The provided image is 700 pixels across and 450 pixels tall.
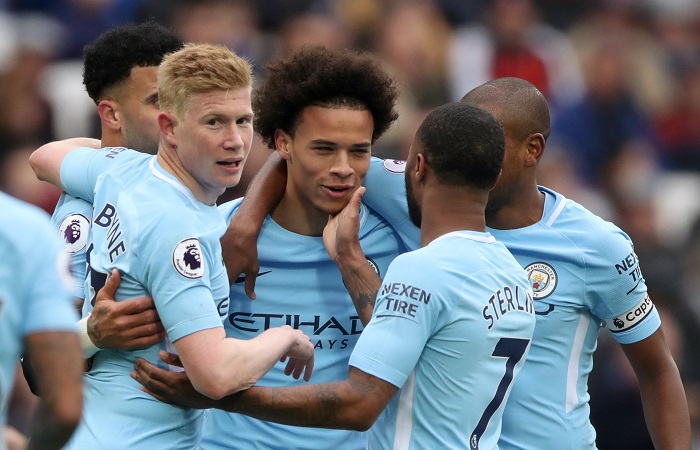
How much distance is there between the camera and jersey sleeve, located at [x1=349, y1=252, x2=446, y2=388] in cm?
414

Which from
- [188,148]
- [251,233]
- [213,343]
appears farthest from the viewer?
[251,233]

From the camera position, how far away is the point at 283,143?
511 centimetres

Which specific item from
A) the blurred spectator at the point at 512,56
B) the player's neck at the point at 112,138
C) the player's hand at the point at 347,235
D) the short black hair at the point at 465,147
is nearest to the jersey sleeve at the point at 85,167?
the player's neck at the point at 112,138

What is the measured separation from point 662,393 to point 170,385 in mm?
2210

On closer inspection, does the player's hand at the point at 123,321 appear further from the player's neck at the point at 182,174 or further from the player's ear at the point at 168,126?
the player's ear at the point at 168,126

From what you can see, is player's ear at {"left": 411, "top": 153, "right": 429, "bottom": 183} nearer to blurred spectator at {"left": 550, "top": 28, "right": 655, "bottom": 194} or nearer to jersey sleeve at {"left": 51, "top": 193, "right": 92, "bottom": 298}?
jersey sleeve at {"left": 51, "top": 193, "right": 92, "bottom": 298}

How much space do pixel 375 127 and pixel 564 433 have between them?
5.09ft

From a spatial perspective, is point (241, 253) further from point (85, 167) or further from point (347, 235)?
point (85, 167)

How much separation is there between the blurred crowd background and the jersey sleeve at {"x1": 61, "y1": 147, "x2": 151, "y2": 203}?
4.47 meters

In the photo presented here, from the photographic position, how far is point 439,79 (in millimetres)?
12000

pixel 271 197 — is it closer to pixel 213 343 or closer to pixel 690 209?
pixel 213 343

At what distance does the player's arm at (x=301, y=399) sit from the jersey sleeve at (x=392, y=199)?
3.16 ft

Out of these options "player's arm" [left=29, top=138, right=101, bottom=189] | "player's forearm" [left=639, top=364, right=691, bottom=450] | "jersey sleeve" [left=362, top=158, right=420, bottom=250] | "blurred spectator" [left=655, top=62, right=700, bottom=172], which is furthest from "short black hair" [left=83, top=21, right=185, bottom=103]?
"blurred spectator" [left=655, top=62, right=700, bottom=172]

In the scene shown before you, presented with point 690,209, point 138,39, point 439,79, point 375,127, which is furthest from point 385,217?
point 690,209
